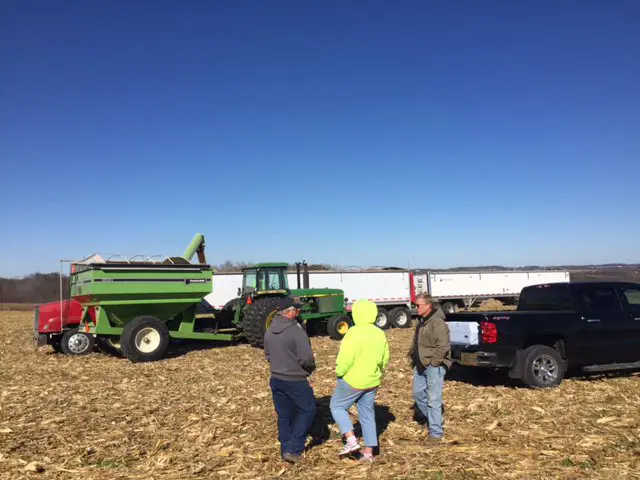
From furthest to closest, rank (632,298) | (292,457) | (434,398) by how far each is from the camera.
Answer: (632,298) < (434,398) < (292,457)

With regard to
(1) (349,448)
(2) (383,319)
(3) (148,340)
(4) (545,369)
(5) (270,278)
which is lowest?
(1) (349,448)

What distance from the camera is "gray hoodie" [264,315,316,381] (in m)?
5.79

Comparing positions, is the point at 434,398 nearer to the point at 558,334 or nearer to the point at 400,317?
the point at 558,334

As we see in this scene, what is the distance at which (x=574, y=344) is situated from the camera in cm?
934

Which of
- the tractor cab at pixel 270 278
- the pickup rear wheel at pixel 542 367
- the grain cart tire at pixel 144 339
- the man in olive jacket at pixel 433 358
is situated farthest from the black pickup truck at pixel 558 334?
the tractor cab at pixel 270 278

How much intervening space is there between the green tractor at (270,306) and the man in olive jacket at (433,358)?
849 cm

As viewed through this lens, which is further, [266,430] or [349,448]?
[266,430]

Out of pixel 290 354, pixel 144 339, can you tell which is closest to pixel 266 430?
pixel 290 354

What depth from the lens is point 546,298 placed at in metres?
10.3

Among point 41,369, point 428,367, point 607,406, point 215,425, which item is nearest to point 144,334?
point 41,369

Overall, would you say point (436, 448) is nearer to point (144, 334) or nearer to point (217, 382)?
point (217, 382)

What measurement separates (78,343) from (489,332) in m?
11.4

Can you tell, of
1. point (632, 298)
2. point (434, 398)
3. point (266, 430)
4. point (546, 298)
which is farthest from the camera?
point (546, 298)

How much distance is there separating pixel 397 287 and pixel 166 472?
837 inches
